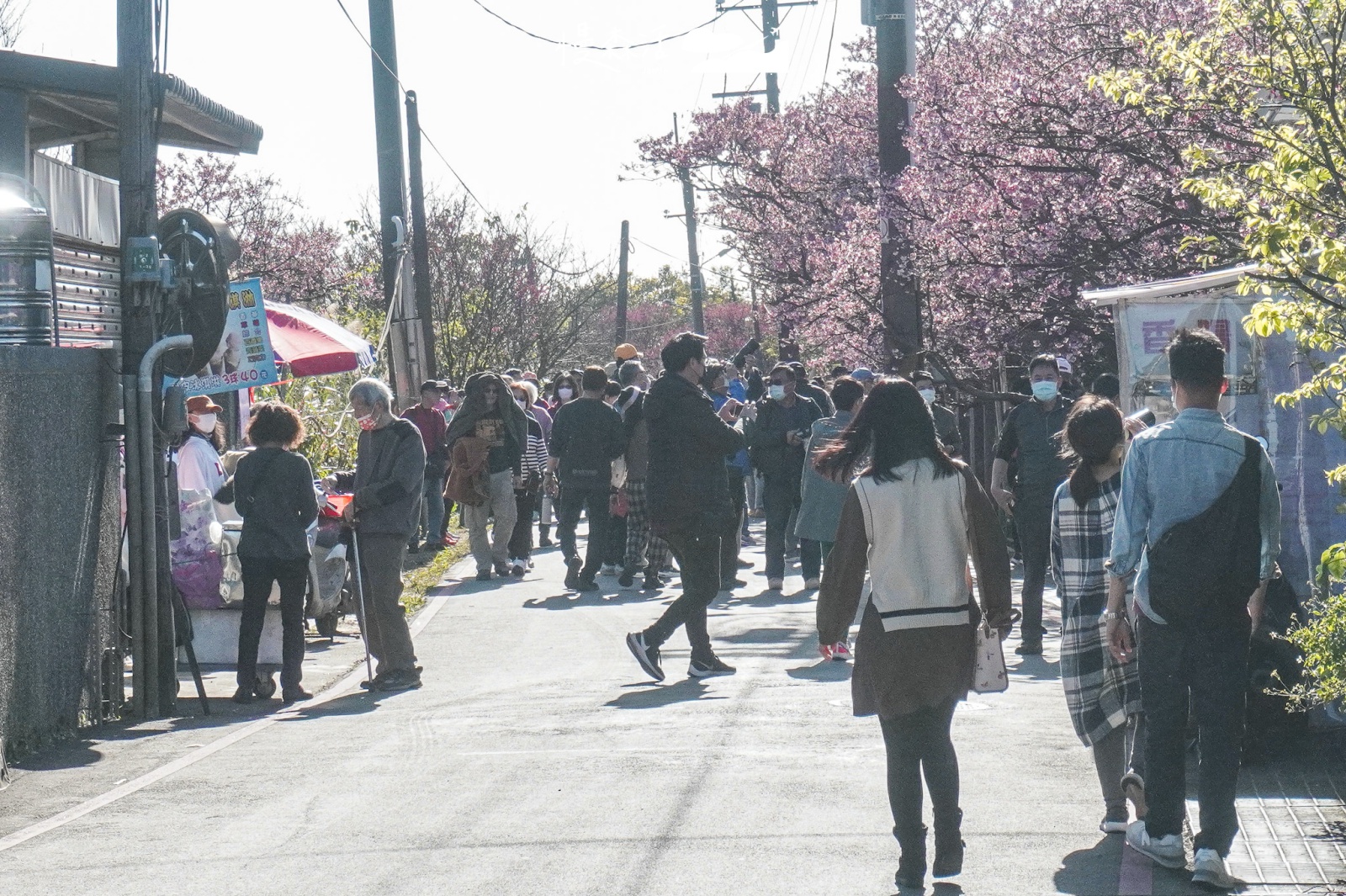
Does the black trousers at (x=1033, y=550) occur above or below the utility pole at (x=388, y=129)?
below

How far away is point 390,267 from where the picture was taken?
→ 19812 millimetres

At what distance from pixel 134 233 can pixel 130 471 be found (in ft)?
4.35

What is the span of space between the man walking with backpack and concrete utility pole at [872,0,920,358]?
1041cm

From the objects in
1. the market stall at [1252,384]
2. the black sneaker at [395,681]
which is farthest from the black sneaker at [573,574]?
the market stall at [1252,384]

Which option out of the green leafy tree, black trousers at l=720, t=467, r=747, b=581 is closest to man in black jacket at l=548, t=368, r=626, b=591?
black trousers at l=720, t=467, r=747, b=581

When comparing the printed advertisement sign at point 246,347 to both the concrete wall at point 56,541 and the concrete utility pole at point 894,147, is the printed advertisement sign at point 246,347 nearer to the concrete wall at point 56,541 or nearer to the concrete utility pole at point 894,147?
the concrete wall at point 56,541

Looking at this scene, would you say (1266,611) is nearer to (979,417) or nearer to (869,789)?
(869,789)

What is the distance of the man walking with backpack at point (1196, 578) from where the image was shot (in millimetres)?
5641

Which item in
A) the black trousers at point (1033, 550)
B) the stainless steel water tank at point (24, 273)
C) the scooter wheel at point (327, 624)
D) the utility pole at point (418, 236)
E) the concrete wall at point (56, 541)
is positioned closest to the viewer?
the concrete wall at point (56, 541)

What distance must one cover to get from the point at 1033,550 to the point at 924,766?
550cm

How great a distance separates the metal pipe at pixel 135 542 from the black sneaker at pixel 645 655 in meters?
2.73

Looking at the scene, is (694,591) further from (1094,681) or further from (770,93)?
(770,93)

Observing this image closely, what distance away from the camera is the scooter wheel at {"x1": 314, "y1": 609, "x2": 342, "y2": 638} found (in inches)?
499

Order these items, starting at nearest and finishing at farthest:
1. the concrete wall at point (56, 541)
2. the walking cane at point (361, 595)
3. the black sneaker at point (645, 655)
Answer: the concrete wall at point (56, 541), the black sneaker at point (645, 655), the walking cane at point (361, 595)
